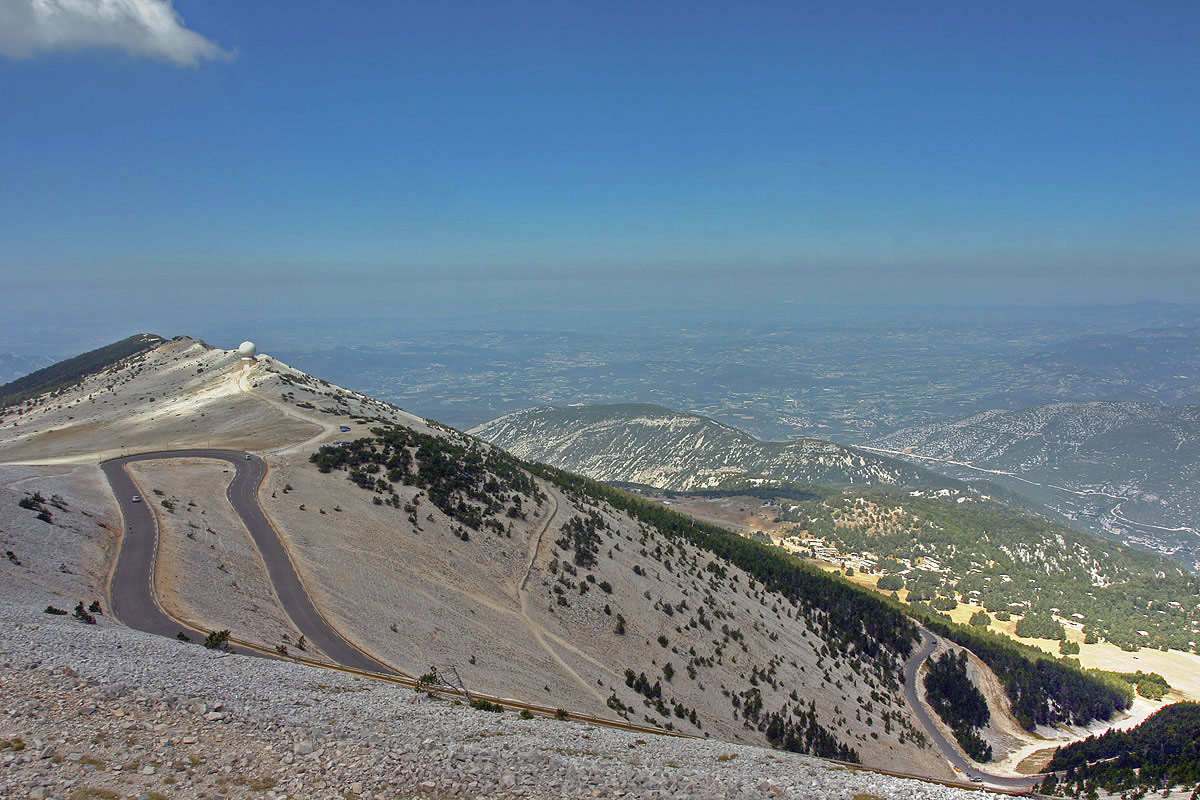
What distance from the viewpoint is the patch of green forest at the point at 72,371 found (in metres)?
105

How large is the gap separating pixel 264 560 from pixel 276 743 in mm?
22124

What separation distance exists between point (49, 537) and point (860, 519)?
143 m

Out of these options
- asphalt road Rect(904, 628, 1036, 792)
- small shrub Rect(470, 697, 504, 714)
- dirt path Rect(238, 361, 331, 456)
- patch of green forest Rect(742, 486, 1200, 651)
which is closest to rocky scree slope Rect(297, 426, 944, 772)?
asphalt road Rect(904, 628, 1036, 792)

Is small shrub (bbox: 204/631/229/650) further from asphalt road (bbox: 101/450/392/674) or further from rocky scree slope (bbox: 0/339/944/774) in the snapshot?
rocky scree slope (bbox: 0/339/944/774)

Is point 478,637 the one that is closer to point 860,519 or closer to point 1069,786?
point 1069,786

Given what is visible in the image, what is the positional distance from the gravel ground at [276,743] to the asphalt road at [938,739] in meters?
39.7

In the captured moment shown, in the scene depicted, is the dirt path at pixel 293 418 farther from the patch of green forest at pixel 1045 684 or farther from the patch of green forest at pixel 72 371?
the patch of green forest at pixel 1045 684

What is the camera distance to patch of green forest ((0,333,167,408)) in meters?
105

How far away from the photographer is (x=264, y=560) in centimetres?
3481

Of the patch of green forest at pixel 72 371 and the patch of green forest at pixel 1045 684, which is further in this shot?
the patch of green forest at pixel 72 371

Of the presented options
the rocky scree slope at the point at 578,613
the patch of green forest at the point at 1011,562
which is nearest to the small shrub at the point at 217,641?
the rocky scree slope at the point at 578,613

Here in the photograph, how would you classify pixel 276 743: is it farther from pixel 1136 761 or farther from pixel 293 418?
pixel 293 418

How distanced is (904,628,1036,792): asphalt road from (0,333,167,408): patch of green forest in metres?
129

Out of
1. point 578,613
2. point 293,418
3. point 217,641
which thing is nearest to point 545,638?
point 578,613
